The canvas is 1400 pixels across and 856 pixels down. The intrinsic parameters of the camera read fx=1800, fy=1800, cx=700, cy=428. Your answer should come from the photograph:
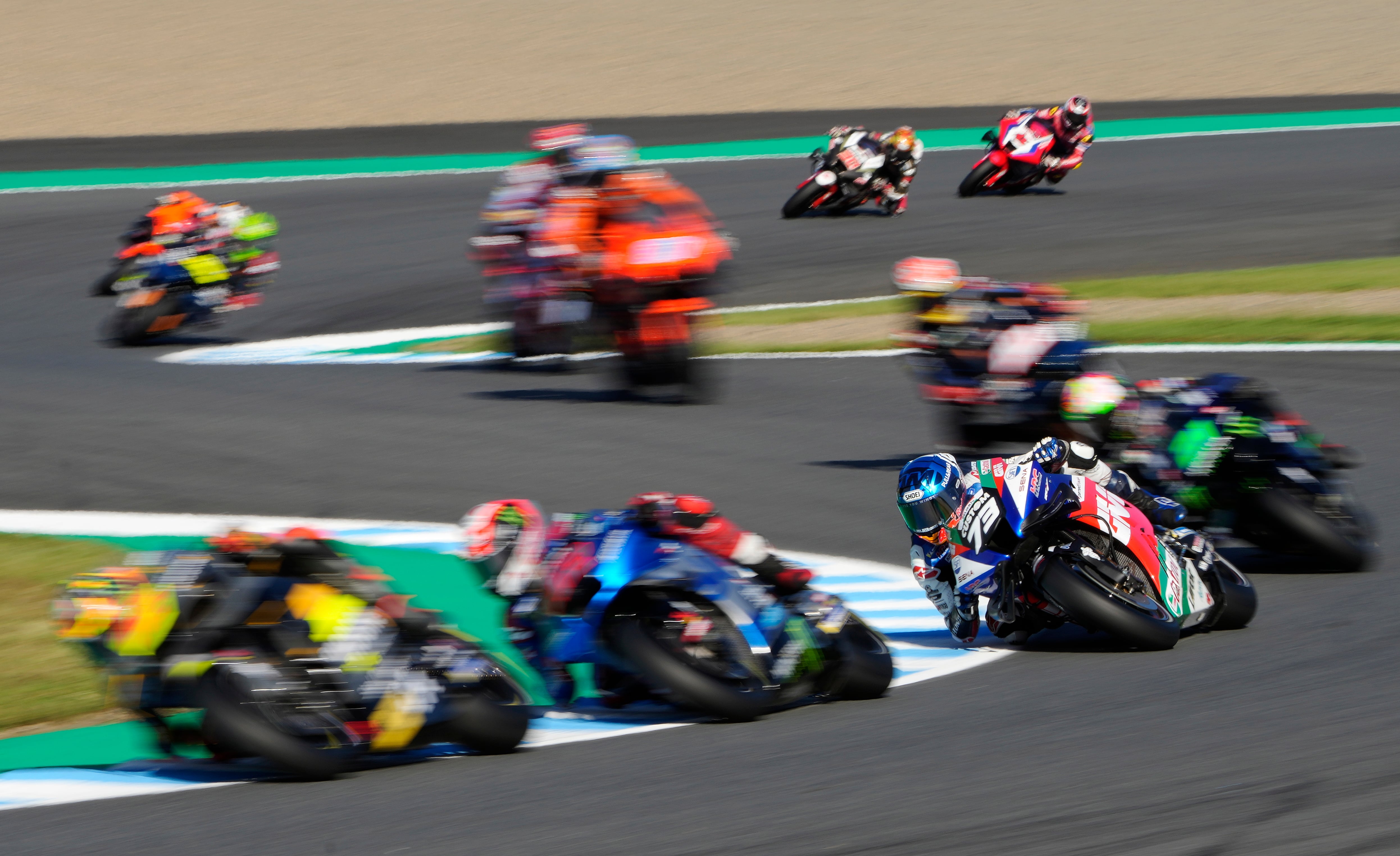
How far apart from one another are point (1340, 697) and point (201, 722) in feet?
13.3

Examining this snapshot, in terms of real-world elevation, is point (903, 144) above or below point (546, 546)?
below

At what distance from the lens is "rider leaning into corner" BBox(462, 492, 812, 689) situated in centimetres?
675

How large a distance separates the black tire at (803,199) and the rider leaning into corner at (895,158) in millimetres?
629

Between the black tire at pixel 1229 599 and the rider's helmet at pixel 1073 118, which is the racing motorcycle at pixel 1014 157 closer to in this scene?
the rider's helmet at pixel 1073 118

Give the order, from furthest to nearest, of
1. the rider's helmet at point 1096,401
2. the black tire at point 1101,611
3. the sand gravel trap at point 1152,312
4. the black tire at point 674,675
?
the sand gravel trap at point 1152,312 < the rider's helmet at point 1096,401 < the black tire at point 1101,611 < the black tire at point 674,675

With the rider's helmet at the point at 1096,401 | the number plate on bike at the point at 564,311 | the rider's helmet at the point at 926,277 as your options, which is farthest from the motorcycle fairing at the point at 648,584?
the number plate on bike at the point at 564,311

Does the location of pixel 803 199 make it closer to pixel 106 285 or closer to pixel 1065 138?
pixel 1065 138

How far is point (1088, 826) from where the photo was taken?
5297 millimetres

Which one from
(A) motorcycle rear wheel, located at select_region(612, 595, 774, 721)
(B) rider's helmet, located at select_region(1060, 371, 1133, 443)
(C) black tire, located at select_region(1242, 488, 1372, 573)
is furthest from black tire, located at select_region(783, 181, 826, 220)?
(A) motorcycle rear wheel, located at select_region(612, 595, 774, 721)

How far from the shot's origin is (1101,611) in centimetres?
727

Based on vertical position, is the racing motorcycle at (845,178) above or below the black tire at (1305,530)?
below

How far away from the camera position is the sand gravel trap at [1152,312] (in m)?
17.3

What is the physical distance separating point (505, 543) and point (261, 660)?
1.33m

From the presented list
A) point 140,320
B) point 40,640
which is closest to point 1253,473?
point 40,640
